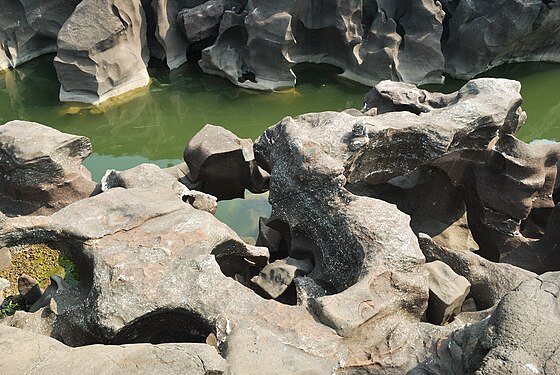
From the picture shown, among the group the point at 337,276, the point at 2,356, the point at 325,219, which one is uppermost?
the point at 2,356

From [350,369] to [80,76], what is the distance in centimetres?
798

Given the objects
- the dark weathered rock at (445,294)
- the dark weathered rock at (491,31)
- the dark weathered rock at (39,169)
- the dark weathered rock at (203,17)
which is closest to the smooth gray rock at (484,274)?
the dark weathered rock at (445,294)

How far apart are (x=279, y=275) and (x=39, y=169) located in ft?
8.40

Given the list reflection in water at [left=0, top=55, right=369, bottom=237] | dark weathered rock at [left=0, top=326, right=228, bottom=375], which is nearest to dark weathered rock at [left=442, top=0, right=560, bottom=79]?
reflection in water at [left=0, top=55, right=369, bottom=237]

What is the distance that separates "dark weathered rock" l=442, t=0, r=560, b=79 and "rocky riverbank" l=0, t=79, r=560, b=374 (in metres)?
6.10

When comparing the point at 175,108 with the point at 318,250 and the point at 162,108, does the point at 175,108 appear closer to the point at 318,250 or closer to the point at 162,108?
the point at 162,108

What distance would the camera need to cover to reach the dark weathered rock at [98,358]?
233cm

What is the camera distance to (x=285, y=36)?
10.0 metres

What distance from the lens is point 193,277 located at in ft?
11.7

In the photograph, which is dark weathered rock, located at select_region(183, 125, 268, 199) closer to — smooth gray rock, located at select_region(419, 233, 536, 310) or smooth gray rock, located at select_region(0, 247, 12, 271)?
smooth gray rock, located at select_region(0, 247, 12, 271)

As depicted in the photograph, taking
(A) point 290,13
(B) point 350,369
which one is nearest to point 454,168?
(B) point 350,369

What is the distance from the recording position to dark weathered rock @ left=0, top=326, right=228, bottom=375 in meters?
2.33

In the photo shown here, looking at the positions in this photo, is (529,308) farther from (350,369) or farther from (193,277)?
(193,277)

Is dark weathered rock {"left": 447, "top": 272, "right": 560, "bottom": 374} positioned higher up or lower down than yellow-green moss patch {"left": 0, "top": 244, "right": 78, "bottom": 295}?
higher up
